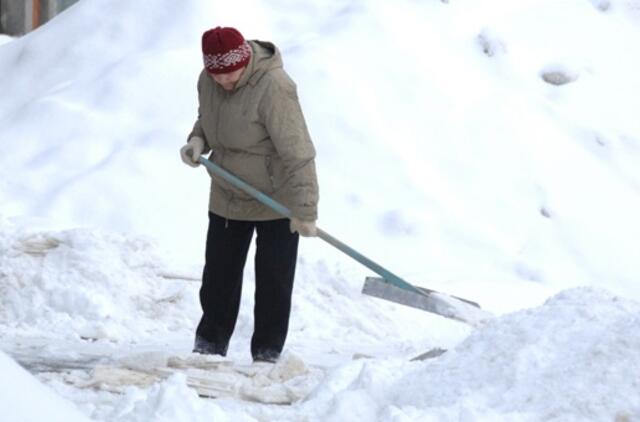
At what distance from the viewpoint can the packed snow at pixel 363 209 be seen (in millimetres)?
5250

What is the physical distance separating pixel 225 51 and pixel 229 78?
122mm

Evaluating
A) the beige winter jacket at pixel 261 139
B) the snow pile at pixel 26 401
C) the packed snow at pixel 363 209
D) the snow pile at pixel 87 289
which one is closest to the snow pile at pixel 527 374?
the packed snow at pixel 363 209

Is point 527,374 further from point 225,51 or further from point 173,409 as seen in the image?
point 225,51

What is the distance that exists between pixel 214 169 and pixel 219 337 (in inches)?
30.7

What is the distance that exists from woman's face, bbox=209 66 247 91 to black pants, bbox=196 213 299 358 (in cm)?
58

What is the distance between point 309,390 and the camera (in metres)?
5.85

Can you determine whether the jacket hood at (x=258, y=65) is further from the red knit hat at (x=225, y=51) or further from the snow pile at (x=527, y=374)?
the snow pile at (x=527, y=374)

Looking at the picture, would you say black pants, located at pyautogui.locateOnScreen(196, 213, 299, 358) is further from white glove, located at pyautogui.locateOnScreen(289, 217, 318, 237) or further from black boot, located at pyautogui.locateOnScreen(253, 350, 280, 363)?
white glove, located at pyautogui.locateOnScreen(289, 217, 318, 237)

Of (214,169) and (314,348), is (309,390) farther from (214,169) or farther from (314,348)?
(314,348)

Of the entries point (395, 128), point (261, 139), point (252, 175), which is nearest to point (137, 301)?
point (252, 175)

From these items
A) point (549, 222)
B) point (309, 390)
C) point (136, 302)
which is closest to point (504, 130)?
point (549, 222)

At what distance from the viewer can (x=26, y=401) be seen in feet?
9.02

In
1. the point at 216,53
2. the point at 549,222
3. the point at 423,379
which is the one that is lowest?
the point at 549,222

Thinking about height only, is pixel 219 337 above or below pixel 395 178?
above
